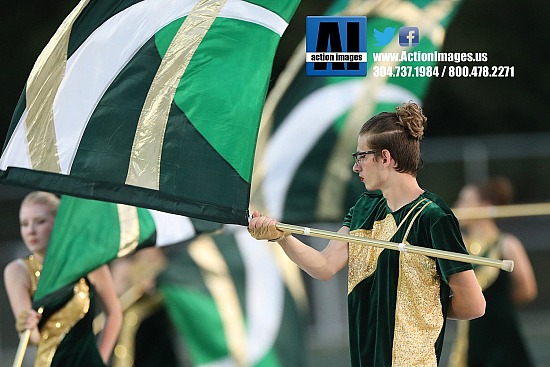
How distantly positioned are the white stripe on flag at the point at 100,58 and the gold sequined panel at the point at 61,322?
178cm

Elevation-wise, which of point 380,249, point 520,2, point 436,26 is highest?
point 520,2

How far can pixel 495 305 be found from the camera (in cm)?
759

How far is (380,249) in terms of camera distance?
13.0ft

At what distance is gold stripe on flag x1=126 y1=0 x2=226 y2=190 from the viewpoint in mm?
4195

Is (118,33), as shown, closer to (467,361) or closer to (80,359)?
(80,359)

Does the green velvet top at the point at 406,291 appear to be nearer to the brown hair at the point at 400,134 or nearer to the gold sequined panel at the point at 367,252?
the gold sequined panel at the point at 367,252

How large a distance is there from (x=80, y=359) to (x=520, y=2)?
9892 millimetres

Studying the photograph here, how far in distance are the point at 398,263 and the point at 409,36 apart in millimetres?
3986

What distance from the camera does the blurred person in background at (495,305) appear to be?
7.53 meters

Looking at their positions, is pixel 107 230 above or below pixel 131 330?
above

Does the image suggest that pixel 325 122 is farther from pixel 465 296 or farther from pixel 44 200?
pixel 465 296

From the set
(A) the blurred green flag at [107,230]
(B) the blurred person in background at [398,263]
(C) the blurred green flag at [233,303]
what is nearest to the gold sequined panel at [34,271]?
(A) the blurred green flag at [107,230]

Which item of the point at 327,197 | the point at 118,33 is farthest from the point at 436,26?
the point at 118,33

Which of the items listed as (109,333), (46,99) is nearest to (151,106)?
(46,99)
